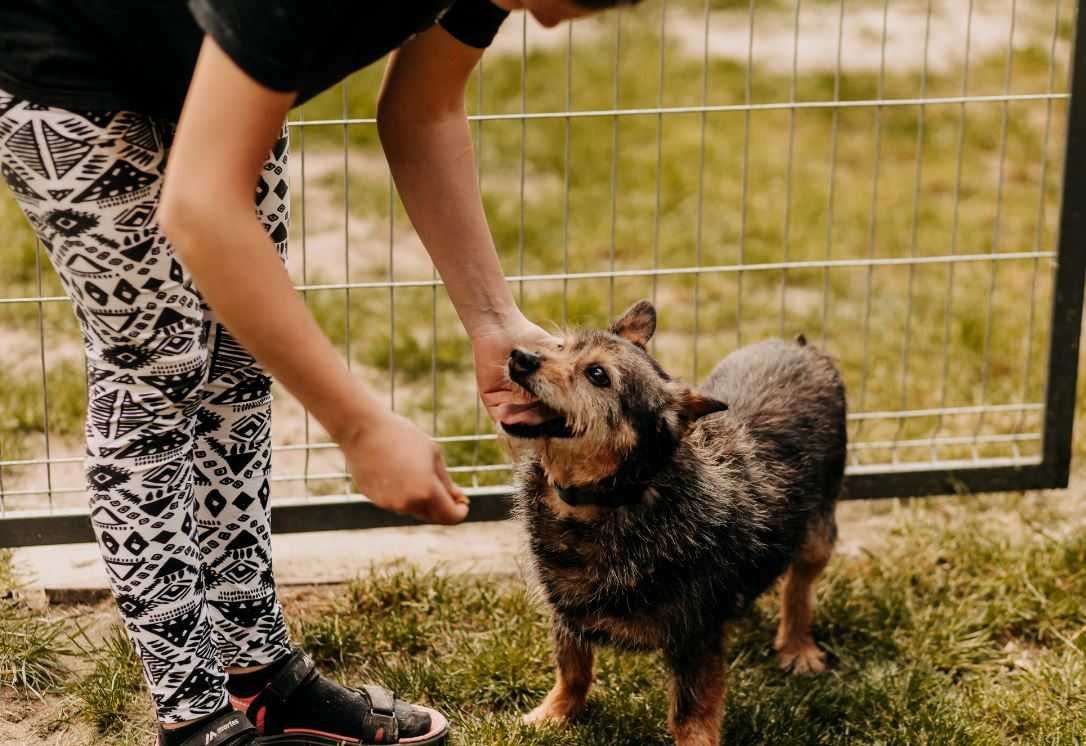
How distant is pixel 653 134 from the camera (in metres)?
6.84

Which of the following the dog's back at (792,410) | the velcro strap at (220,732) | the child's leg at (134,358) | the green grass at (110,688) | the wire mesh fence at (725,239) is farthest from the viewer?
the wire mesh fence at (725,239)

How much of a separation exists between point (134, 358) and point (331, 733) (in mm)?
1039

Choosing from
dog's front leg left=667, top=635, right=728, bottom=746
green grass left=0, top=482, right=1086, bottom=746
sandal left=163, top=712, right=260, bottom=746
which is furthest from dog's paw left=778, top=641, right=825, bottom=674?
sandal left=163, top=712, right=260, bottom=746

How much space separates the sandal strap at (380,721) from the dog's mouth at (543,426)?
0.69m

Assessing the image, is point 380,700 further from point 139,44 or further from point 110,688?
point 139,44

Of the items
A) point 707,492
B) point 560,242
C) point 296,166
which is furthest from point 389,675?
point 296,166

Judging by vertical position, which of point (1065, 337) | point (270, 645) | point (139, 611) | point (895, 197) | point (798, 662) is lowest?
point (798, 662)

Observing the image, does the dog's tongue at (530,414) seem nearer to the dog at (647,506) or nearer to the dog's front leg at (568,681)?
the dog at (647,506)

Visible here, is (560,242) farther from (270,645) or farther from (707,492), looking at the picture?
(270,645)

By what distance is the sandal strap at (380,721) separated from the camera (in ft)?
9.52

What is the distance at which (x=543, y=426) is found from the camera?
2.81 m

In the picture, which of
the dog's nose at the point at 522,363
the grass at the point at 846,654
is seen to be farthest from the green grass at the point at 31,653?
the dog's nose at the point at 522,363

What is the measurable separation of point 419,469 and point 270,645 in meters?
1.23

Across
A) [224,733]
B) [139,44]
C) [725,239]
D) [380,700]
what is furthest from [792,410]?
[725,239]
